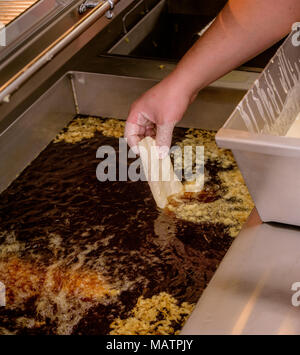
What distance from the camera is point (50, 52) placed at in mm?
968

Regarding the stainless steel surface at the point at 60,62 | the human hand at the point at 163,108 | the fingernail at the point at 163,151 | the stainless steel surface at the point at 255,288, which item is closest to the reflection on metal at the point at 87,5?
the stainless steel surface at the point at 60,62

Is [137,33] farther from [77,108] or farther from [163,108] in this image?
[163,108]

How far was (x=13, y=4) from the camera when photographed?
1.12m

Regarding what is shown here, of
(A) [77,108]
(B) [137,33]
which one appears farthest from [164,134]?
(B) [137,33]

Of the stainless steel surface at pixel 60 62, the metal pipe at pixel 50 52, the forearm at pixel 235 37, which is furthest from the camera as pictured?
the forearm at pixel 235 37

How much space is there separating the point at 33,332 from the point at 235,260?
57cm

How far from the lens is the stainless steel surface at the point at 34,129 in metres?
1.71

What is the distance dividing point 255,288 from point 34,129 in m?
1.17

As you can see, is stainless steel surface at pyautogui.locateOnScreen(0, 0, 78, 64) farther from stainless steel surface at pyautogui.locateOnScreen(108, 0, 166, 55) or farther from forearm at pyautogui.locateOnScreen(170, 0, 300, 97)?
stainless steel surface at pyautogui.locateOnScreen(108, 0, 166, 55)

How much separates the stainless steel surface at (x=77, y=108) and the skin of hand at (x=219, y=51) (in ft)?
1.83

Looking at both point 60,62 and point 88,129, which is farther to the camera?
point 88,129

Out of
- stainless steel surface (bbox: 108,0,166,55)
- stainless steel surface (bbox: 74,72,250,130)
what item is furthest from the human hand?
stainless steel surface (bbox: 108,0,166,55)

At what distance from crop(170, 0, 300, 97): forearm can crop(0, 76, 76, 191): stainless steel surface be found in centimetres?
75

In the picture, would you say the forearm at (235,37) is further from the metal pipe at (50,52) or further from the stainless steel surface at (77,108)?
the stainless steel surface at (77,108)
